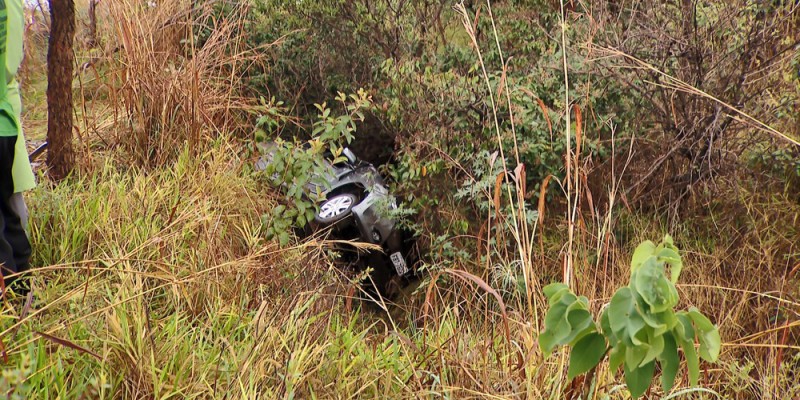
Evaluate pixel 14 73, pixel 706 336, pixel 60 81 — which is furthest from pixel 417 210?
pixel 706 336

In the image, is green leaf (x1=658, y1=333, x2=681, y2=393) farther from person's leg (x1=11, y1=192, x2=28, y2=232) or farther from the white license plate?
the white license plate

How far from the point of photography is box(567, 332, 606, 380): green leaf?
5.68 ft

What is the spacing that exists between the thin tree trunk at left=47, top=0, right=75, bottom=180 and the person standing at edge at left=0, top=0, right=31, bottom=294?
3.88ft

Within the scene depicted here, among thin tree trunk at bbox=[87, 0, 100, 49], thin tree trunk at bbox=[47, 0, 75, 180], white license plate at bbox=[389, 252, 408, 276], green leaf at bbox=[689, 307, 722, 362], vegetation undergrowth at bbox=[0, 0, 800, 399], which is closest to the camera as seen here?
green leaf at bbox=[689, 307, 722, 362]

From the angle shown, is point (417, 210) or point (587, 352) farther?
point (417, 210)

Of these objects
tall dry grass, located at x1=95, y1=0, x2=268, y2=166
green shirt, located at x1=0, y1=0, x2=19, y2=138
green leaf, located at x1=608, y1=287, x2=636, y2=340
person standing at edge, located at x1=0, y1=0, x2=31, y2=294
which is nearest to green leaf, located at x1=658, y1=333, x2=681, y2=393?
green leaf, located at x1=608, y1=287, x2=636, y2=340

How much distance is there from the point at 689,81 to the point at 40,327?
3.95m

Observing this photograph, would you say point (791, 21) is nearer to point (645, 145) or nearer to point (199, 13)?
point (645, 145)

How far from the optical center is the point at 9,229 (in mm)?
3180

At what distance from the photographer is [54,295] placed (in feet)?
9.95

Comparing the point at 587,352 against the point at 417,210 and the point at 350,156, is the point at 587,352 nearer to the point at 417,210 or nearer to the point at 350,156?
the point at 417,210

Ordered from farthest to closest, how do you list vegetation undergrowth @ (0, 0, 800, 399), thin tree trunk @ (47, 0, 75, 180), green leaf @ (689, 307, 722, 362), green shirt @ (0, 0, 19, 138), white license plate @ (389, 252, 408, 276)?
white license plate @ (389, 252, 408, 276), thin tree trunk @ (47, 0, 75, 180), green shirt @ (0, 0, 19, 138), vegetation undergrowth @ (0, 0, 800, 399), green leaf @ (689, 307, 722, 362)

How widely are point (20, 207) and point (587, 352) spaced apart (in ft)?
8.21

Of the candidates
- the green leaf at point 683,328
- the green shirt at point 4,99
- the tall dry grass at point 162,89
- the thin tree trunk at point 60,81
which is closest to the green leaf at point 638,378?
the green leaf at point 683,328
